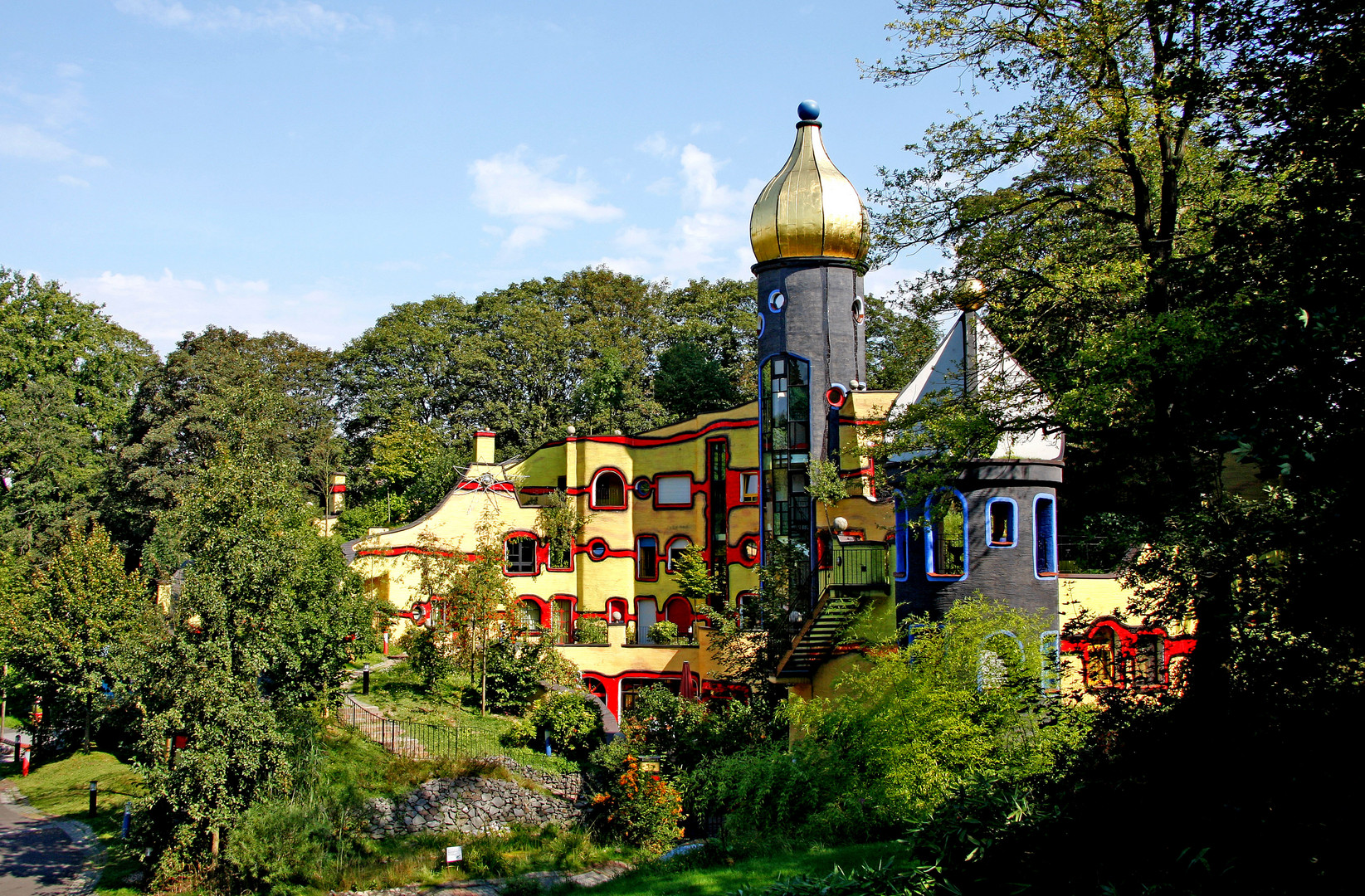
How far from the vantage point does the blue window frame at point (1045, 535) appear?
18234mm

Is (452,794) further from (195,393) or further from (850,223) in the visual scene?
(195,393)

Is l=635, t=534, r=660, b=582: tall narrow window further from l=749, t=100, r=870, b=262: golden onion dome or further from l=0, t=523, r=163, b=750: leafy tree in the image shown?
l=0, t=523, r=163, b=750: leafy tree

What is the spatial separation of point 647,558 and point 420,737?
13.2m

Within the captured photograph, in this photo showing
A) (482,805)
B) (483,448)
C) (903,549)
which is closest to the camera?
(903,549)

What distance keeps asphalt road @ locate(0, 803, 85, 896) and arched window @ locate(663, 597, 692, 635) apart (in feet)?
59.0

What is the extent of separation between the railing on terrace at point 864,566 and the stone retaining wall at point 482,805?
677cm

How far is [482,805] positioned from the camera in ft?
64.4

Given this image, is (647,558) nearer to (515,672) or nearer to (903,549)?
(515,672)

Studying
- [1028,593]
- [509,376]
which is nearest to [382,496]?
[509,376]

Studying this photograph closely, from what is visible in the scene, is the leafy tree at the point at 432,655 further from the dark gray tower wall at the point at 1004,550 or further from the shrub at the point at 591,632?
the dark gray tower wall at the point at 1004,550

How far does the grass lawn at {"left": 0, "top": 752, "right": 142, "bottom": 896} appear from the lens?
1745 centimetres

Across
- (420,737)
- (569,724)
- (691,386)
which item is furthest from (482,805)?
(691,386)

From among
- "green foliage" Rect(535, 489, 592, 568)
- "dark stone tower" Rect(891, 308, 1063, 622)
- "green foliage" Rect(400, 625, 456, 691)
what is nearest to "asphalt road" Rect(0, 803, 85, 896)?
"green foliage" Rect(400, 625, 456, 691)

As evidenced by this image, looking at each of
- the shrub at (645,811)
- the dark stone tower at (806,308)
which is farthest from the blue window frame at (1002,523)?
the dark stone tower at (806,308)
